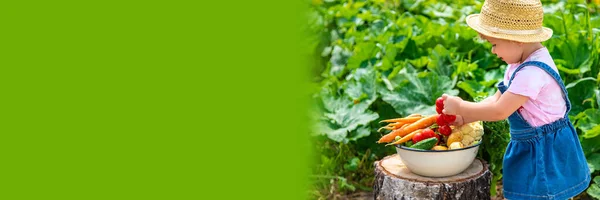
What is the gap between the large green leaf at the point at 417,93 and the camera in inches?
156

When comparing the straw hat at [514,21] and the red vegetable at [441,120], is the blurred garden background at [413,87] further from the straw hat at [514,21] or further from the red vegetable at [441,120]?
the straw hat at [514,21]

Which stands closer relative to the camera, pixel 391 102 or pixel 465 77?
pixel 391 102

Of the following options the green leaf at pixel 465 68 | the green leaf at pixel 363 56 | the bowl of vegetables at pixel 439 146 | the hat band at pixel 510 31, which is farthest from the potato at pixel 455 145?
the green leaf at pixel 363 56

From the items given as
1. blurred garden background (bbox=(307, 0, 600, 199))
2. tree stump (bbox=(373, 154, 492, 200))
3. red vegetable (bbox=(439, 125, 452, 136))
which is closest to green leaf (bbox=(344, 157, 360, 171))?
blurred garden background (bbox=(307, 0, 600, 199))

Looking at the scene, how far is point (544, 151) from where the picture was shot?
9.20ft

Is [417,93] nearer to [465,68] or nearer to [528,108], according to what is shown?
[465,68]

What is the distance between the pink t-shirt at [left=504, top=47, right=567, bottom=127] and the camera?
2.63m

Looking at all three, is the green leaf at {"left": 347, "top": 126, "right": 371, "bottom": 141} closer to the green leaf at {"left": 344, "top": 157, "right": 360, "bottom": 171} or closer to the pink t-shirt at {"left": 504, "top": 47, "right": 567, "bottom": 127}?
the green leaf at {"left": 344, "top": 157, "right": 360, "bottom": 171}

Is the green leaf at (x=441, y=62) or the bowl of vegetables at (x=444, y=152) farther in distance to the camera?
the green leaf at (x=441, y=62)

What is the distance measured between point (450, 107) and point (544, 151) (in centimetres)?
38

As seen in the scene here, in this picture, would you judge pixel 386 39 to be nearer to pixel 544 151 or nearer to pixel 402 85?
pixel 402 85

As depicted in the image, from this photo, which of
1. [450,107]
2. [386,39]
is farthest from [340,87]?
[450,107]

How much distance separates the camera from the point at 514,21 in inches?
104

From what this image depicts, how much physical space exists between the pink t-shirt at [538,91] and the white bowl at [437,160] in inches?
11.8
